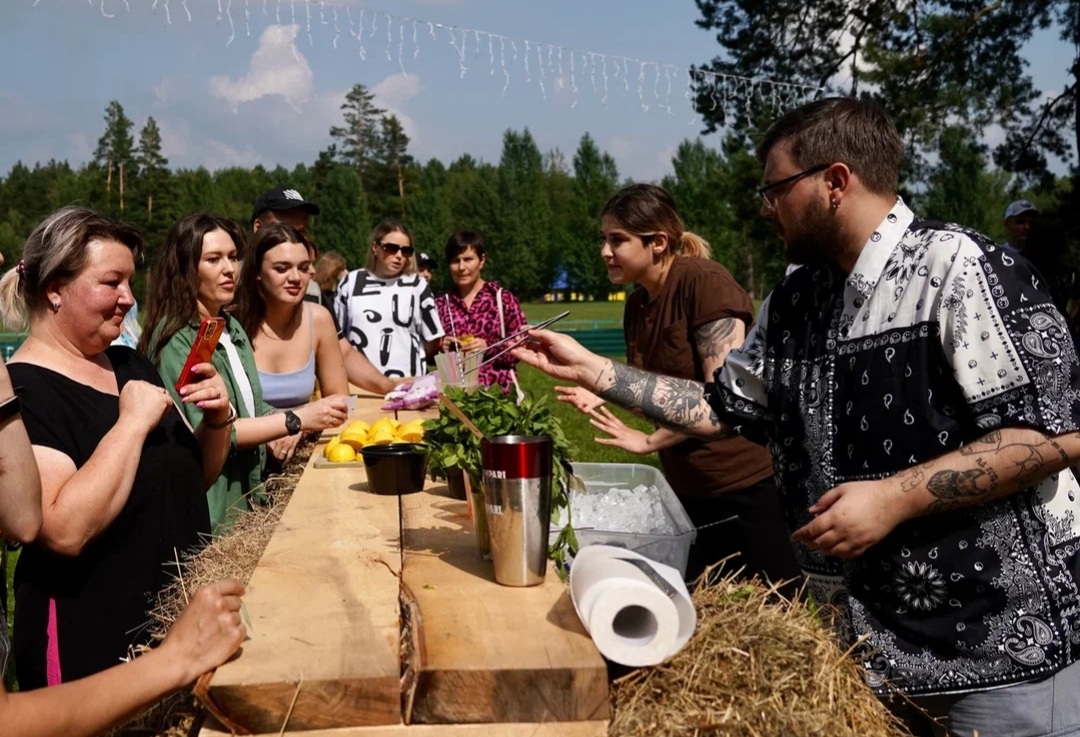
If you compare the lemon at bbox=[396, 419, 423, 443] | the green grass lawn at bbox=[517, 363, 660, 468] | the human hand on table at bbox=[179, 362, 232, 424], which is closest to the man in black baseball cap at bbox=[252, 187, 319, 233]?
the green grass lawn at bbox=[517, 363, 660, 468]

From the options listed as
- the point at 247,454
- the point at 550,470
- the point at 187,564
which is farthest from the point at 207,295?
the point at 550,470

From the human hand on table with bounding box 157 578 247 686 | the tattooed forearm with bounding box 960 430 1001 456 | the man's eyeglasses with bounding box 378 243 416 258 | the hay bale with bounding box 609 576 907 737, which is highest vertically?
the man's eyeglasses with bounding box 378 243 416 258

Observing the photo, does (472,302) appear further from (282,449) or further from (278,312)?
→ (282,449)

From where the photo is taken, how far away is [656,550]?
2.80 metres

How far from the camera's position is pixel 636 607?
1.69m

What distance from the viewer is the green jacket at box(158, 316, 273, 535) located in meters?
3.48

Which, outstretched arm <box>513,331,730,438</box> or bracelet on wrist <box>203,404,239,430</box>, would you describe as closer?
outstretched arm <box>513,331,730,438</box>

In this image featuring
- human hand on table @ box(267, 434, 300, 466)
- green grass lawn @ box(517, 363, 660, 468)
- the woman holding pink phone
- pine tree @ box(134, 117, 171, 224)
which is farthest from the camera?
pine tree @ box(134, 117, 171, 224)

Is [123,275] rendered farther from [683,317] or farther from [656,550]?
[683,317]

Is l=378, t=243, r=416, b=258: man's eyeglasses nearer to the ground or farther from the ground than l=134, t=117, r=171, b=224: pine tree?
nearer to the ground

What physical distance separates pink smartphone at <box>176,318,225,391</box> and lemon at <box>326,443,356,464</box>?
2.32 ft

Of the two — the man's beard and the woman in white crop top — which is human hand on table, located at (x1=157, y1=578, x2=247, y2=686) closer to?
the man's beard

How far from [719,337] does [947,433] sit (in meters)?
1.64

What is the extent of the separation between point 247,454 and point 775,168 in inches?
97.2
